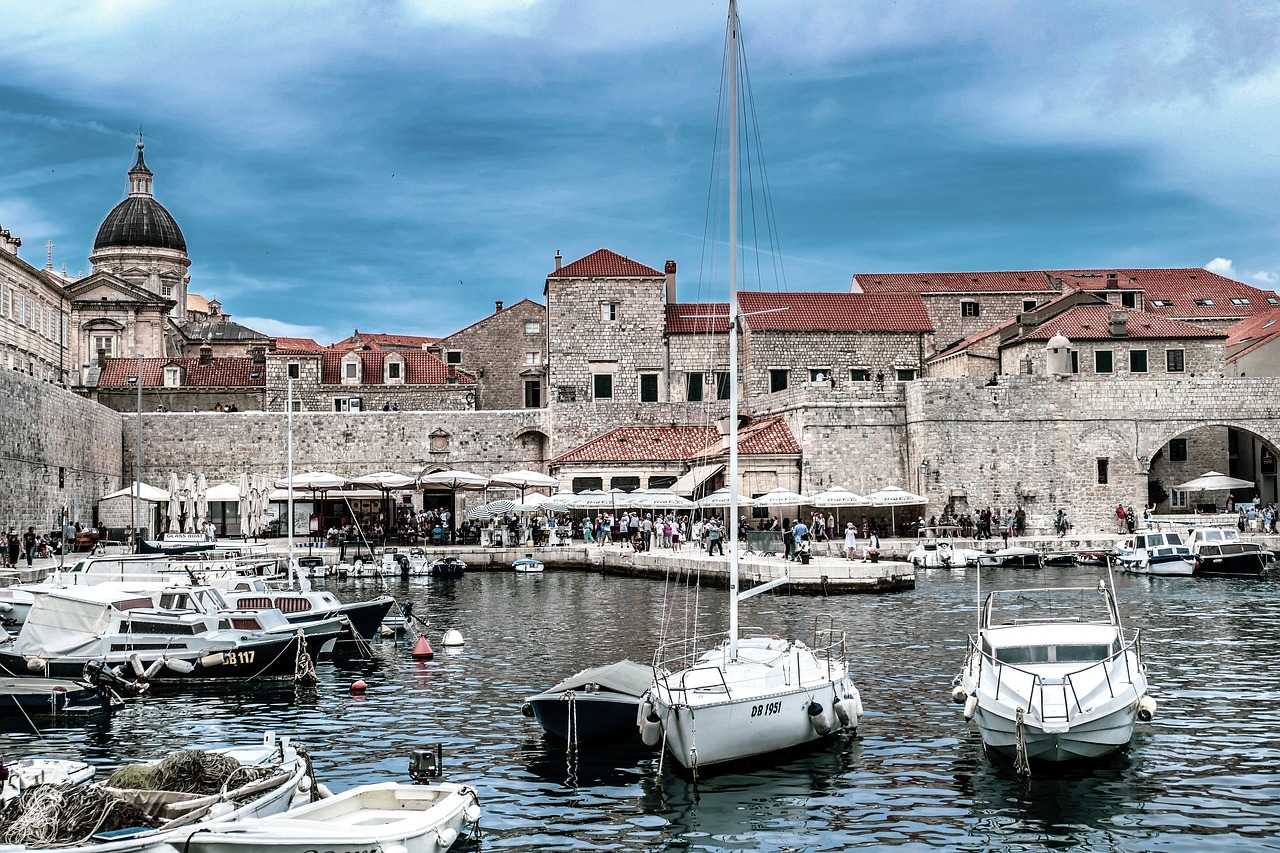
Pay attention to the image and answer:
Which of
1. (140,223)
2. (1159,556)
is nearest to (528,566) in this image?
(1159,556)

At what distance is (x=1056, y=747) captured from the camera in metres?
12.6

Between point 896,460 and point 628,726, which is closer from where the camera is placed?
point 628,726

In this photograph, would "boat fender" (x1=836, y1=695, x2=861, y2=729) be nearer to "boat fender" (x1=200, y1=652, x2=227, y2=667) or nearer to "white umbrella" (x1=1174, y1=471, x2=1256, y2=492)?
"boat fender" (x1=200, y1=652, x2=227, y2=667)

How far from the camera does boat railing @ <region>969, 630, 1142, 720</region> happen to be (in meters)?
12.8

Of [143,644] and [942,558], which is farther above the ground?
[942,558]

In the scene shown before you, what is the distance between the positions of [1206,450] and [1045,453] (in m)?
6.53

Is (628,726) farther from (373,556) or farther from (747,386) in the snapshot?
(747,386)

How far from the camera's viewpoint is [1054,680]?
13242mm

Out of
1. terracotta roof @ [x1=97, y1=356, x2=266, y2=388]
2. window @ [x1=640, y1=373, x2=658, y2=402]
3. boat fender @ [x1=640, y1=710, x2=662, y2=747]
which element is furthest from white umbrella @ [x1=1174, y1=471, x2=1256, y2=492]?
terracotta roof @ [x1=97, y1=356, x2=266, y2=388]

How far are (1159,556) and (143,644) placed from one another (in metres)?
25.8

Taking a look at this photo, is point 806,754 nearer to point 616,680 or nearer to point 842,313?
point 616,680

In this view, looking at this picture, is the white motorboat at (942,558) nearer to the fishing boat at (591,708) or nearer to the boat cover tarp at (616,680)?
the boat cover tarp at (616,680)

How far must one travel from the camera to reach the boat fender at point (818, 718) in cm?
1357

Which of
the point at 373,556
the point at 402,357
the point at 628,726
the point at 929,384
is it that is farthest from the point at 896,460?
the point at 628,726
